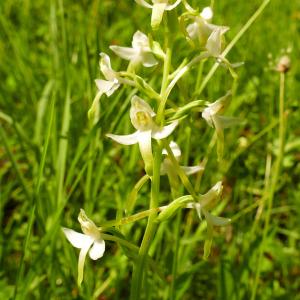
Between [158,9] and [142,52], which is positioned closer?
[158,9]

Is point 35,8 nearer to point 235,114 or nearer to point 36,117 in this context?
point 36,117

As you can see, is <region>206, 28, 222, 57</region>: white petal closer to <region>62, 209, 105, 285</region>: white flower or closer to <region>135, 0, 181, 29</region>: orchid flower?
<region>135, 0, 181, 29</region>: orchid flower

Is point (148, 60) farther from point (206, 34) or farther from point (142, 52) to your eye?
point (206, 34)

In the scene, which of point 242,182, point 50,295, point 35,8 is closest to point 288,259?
point 242,182

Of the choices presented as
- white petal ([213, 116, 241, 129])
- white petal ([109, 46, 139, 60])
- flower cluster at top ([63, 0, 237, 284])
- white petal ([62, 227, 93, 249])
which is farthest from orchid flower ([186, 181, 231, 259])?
white petal ([109, 46, 139, 60])

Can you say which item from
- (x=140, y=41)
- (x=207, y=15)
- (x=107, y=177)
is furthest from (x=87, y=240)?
(x=107, y=177)

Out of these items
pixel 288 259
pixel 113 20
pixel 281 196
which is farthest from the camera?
pixel 113 20
